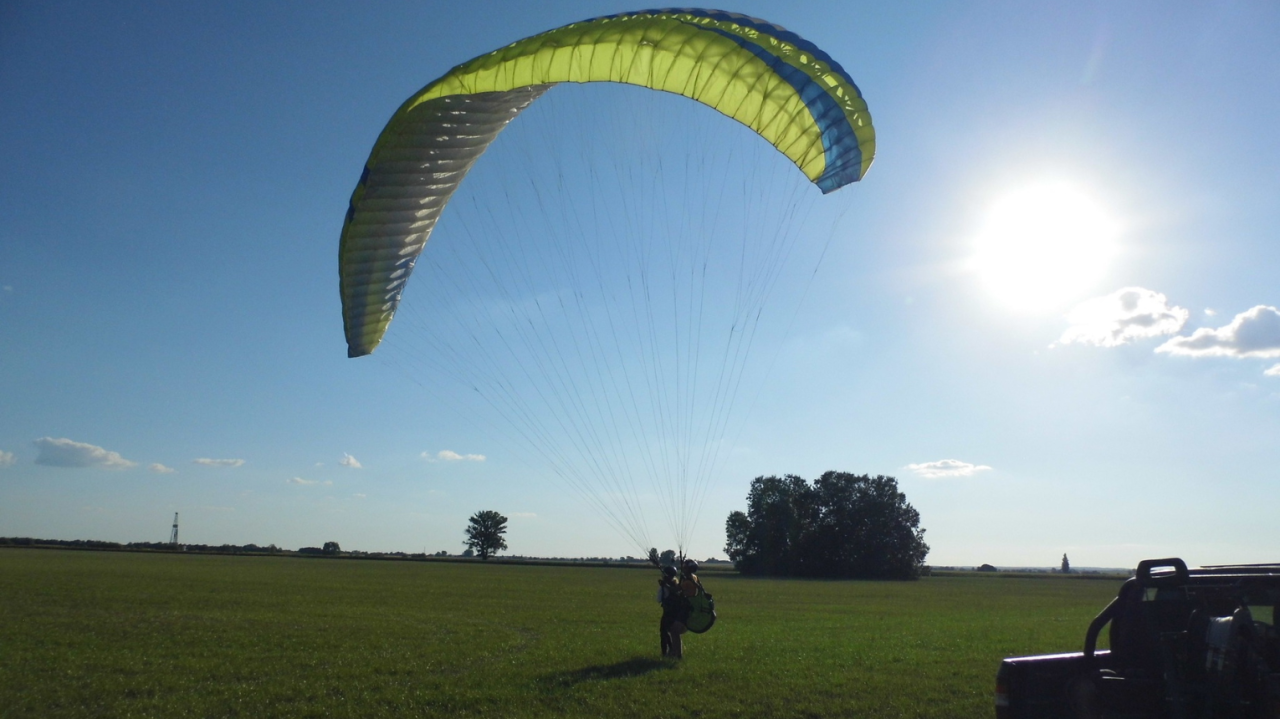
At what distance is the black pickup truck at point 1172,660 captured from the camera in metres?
3.88

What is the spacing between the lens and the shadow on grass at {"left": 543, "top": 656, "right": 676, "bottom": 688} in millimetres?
9500

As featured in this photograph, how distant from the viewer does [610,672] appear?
398 inches

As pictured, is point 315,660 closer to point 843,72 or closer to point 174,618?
point 174,618

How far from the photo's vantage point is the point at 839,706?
8.12 m

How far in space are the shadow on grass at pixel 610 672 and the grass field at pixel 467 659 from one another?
37 millimetres

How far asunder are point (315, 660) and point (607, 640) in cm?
479

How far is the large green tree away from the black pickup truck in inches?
2703

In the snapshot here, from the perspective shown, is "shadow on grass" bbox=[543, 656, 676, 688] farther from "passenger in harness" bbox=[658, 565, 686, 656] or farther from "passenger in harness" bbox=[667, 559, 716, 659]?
"passenger in harness" bbox=[667, 559, 716, 659]

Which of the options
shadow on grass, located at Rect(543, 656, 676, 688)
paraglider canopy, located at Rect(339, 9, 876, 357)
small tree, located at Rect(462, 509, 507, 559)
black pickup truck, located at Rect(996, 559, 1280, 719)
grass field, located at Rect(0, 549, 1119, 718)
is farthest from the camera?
small tree, located at Rect(462, 509, 507, 559)

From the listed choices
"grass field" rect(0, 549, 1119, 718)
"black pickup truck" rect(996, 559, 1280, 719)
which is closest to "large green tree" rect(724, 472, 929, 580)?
"grass field" rect(0, 549, 1119, 718)

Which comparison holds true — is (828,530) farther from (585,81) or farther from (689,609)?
(585,81)

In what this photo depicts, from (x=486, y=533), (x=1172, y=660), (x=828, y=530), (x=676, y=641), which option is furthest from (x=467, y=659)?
(x=486, y=533)

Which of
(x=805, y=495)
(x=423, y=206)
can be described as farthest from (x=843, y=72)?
(x=805, y=495)

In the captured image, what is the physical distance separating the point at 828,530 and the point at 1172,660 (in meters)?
72.1
